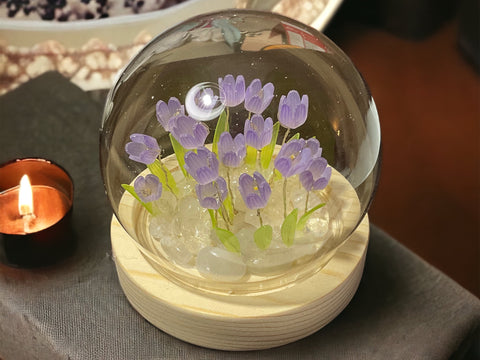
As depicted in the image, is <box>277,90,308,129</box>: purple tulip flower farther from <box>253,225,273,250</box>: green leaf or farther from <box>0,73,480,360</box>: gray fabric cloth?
<box>0,73,480,360</box>: gray fabric cloth

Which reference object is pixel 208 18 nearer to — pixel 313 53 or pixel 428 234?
pixel 313 53

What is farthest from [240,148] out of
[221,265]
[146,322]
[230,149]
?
[146,322]

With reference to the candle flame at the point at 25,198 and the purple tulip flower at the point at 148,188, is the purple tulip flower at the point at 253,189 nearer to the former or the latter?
the purple tulip flower at the point at 148,188

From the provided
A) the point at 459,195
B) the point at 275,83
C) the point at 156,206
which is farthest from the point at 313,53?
the point at 459,195

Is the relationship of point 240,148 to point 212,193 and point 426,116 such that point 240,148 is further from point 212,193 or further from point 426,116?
point 426,116

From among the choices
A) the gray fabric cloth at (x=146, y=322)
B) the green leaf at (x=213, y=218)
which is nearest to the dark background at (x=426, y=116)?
the gray fabric cloth at (x=146, y=322)

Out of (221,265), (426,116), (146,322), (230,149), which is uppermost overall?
(230,149)
